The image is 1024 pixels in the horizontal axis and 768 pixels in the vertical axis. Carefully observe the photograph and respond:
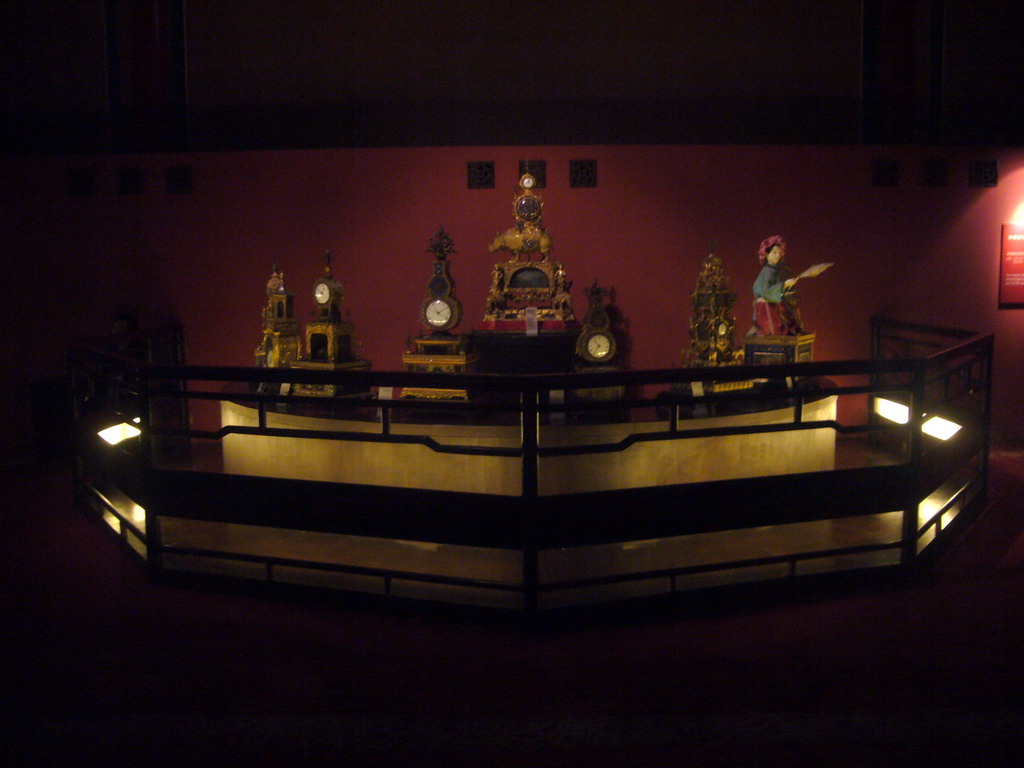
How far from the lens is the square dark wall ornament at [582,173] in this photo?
627 cm

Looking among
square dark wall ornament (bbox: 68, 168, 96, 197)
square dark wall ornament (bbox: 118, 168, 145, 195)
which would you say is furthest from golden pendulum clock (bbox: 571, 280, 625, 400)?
square dark wall ornament (bbox: 68, 168, 96, 197)

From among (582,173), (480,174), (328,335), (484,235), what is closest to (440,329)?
(328,335)

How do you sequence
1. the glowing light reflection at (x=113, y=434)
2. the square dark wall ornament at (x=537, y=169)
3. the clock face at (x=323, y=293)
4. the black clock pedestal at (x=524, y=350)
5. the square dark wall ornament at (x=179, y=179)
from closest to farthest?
1. the glowing light reflection at (x=113, y=434)
2. the clock face at (x=323, y=293)
3. the black clock pedestal at (x=524, y=350)
4. the square dark wall ornament at (x=537, y=169)
5. the square dark wall ornament at (x=179, y=179)

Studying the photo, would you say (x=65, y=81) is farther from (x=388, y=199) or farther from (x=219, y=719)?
(x=219, y=719)

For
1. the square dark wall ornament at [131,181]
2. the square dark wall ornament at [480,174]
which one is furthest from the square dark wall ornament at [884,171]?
the square dark wall ornament at [131,181]

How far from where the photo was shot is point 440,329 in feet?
19.0

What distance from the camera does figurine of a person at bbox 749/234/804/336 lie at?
18.6ft

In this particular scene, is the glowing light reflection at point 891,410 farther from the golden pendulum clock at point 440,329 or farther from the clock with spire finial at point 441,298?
the clock with spire finial at point 441,298

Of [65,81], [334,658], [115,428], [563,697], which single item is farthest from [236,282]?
[563,697]

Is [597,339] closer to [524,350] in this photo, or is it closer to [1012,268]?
[524,350]

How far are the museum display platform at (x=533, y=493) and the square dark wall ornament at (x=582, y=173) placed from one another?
2134 mm

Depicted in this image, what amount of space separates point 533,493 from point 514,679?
703 mm

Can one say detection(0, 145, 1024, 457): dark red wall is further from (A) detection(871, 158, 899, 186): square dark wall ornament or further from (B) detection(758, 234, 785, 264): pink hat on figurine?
(B) detection(758, 234, 785, 264): pink hat on figurine

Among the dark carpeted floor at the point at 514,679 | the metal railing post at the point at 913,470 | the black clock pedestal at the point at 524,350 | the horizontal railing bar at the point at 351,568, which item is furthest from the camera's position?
the black clock pedestal at the point at 524,350
